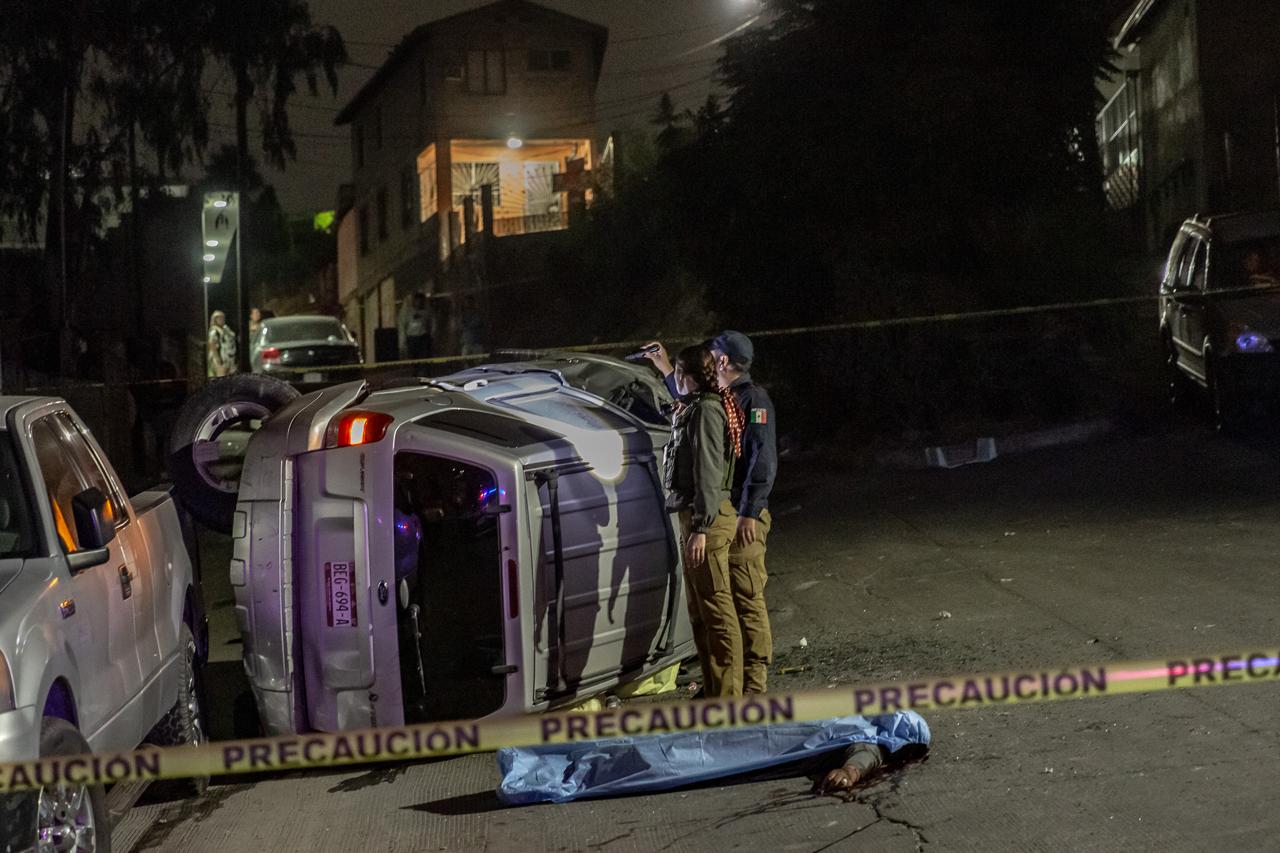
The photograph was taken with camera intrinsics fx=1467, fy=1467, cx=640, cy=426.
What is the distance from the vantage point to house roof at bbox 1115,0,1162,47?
3192 centimetres

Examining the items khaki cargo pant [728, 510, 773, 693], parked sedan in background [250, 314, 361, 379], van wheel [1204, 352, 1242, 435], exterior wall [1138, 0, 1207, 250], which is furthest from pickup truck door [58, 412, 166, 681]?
exterior wall [1138, 0, 1207, 250]

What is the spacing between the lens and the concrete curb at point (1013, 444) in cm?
1555

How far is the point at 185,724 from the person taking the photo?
22.2 feet

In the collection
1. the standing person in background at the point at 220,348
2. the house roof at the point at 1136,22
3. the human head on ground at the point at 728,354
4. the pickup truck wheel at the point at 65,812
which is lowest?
the pickup truck wheel at the point at 65,812

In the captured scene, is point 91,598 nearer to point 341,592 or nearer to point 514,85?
point 341,592

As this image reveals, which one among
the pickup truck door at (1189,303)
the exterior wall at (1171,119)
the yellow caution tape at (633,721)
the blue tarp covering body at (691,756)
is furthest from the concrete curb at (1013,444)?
the exterior wall at (1171,119)

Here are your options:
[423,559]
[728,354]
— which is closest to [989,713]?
[728,354]

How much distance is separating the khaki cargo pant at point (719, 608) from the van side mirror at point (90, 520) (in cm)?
267

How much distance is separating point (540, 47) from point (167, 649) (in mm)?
47314

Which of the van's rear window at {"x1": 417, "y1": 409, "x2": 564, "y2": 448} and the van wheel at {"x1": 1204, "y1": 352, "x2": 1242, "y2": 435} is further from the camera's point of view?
the van wheel at {"x1": 1204, "y1": 352, "x2": 1242, "y2": 435}

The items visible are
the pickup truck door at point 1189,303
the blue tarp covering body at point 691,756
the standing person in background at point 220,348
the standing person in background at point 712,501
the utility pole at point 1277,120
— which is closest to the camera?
the blue tarp covering body at point 691,756

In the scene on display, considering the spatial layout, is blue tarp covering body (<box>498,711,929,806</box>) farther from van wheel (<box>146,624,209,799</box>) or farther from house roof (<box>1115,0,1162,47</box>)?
house roof (<box>1115,0,1162,47</box>)

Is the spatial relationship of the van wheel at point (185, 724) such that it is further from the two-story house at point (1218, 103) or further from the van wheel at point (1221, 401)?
the two-story house at point (1218, 103)

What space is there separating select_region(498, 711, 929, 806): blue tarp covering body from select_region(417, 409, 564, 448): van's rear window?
1589 mm
